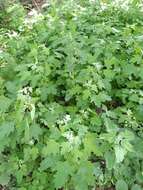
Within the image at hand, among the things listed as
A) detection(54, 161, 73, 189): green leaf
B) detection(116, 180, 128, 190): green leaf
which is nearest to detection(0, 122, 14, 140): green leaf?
detection(54, 161, 73, 189): green leaf

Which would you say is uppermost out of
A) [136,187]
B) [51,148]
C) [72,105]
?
[51,148]

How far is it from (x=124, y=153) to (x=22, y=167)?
0.77m

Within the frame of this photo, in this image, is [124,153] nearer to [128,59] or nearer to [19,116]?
[19,116]

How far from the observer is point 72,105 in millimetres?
3453

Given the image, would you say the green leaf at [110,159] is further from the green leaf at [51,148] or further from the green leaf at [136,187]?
the green leaf at [51,148]

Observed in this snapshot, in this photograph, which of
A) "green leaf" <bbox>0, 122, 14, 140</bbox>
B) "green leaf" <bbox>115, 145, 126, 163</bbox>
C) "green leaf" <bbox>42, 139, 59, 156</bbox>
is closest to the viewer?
"green leaf" <bbox>115, 145, 126, 163</bbox>

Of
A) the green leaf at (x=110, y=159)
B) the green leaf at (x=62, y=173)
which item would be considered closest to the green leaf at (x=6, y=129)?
the green leaf at (x=62, y=173)

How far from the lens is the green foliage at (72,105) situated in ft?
9.36

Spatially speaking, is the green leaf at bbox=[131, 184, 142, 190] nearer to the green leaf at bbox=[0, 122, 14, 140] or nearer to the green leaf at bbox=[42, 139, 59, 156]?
the green leaf at bbox=[42, 139, 59, 156]

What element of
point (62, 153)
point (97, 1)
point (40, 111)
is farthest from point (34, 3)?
point (62, 153)

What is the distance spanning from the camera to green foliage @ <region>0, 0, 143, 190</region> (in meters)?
2.85

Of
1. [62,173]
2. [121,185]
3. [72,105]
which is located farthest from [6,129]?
[121,185]

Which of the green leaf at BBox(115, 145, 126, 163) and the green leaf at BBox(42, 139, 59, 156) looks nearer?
the green leaf at BBox(115, 145, 126, 163)

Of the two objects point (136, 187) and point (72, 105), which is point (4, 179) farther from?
point (136, 187)
